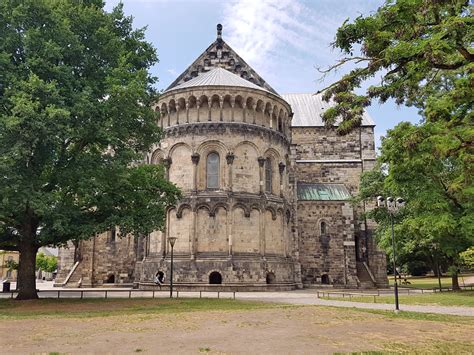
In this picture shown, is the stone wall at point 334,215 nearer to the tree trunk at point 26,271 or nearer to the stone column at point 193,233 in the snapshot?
the stone column at point 193,233

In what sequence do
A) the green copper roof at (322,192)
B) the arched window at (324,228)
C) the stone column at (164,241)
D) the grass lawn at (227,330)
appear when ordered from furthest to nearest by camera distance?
the green copper roof at (322,192) < the arched window at (324,228) < the stone column at (164,241) < the grass lawn at (227,330)

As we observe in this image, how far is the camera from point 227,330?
13281 mm

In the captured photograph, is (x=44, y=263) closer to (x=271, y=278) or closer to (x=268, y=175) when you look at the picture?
(x=268, y=175)

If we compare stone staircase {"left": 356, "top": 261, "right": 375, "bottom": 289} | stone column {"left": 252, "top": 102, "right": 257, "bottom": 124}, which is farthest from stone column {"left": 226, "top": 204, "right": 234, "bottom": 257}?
stone staircase {"left": 356, "top": 261, "right": 375, "bottom": 289}

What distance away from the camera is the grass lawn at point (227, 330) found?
1044 cm

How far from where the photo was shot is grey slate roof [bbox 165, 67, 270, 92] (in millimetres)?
36000

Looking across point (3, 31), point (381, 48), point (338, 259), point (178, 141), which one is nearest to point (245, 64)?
point (178, 141)

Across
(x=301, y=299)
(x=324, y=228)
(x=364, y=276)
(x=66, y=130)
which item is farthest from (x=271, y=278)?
(x=66, y=130)

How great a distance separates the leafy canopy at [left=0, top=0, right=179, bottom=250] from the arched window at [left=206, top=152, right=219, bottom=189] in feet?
33.7

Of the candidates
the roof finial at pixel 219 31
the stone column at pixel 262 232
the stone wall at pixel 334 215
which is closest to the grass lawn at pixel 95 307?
the stone column at pixel 262 232

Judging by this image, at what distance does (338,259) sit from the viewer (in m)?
41.0

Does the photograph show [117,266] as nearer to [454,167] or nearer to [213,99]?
[213,99]

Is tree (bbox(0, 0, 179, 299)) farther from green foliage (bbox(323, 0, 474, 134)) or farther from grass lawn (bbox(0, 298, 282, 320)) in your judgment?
green foliage (bbox(323, 0, 474, 134))

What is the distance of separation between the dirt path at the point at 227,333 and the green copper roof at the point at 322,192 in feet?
84.0
